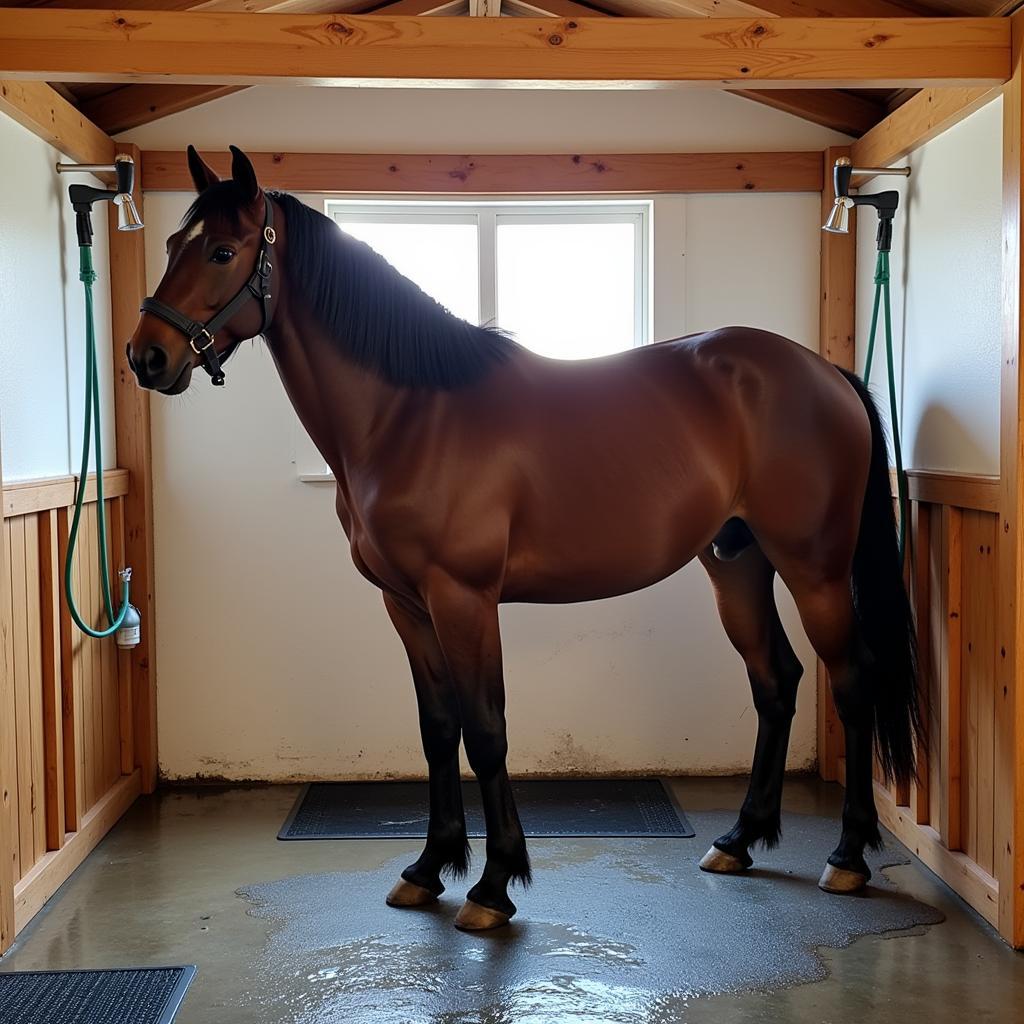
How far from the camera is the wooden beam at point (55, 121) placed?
9.25 feet

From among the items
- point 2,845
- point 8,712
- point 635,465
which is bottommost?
point 2,845

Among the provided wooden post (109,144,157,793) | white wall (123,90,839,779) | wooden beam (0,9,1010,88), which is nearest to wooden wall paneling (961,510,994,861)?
white wall (123,90,839,779)

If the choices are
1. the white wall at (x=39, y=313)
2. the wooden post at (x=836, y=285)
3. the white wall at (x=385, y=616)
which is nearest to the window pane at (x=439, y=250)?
the white wall at (x=385, y=616)

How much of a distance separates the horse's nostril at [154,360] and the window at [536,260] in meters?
1.68

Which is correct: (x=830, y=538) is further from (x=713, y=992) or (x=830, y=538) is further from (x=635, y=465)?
(x=713, y=992)

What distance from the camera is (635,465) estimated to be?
9.20 feet

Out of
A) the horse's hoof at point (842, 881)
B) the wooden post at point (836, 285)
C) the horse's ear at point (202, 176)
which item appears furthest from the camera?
the wooden post at point (836, 285)

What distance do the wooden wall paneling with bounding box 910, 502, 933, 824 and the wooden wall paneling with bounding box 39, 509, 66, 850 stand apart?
2406 mm

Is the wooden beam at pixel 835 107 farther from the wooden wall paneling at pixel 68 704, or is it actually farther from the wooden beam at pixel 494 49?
the wooden wall paneling at pixel 68 704

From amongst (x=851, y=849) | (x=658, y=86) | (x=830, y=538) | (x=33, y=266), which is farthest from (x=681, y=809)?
(x=33, y=266)

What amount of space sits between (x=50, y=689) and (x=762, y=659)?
2.02m

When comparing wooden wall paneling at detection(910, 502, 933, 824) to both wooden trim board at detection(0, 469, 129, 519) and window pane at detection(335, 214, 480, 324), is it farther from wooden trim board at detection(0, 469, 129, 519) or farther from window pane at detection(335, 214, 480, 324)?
Result: wooden trim board at detection(0, 469, 129, 519)

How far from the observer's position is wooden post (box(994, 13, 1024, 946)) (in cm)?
247

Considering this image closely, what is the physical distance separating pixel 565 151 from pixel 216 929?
108 inches
